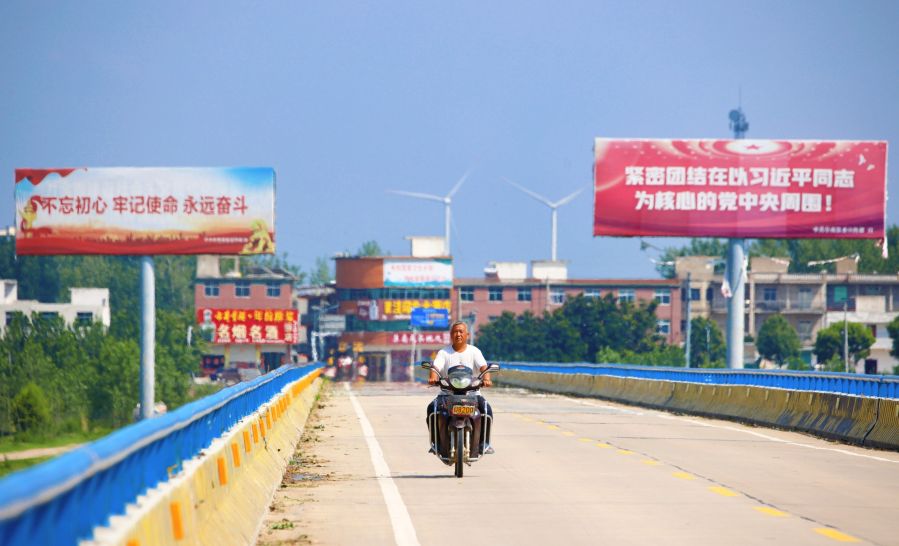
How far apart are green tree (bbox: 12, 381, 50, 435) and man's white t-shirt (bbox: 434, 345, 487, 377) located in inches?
4476

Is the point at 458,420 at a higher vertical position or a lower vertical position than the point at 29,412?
higher

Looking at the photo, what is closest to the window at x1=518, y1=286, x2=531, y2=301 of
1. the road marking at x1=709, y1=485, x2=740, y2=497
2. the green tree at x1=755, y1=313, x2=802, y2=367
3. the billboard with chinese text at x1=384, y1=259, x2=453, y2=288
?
the billboard with chinese text at x1=384, y1=259, x2=453, y2=288

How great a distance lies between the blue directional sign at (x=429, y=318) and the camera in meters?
164

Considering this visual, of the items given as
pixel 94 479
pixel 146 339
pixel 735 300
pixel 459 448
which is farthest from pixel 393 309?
pixel 94 479

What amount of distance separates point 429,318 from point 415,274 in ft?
17.1

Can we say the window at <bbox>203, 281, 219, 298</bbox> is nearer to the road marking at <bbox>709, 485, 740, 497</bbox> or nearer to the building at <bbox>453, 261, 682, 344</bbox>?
the building at <bbox>453, 261, 682, 344</bbox>

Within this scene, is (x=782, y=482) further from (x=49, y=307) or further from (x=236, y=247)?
(x=49, y=307)

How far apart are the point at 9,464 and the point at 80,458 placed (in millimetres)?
82844

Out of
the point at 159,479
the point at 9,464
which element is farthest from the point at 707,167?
the point at 159,479

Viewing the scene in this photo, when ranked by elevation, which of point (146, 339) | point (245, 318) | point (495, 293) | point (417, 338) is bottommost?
point (417, 338)

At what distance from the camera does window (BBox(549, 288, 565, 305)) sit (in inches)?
6944

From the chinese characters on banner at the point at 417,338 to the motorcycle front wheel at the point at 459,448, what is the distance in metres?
148

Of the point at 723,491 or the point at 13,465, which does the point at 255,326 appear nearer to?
the point at 13,465

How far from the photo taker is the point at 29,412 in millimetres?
128750
